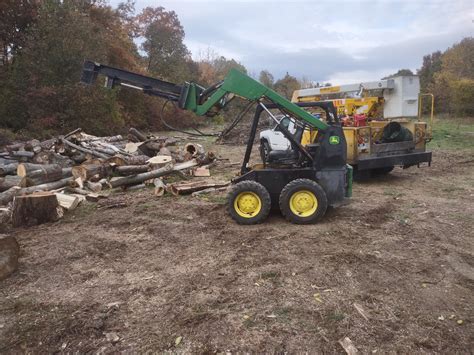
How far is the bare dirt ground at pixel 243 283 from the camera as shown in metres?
3.26

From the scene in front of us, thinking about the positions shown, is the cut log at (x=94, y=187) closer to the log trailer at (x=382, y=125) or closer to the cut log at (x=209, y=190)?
the cut log at (x=209, y=190)

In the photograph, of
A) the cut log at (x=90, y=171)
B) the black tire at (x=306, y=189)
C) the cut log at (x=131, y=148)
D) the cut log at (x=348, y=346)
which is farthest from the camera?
the cut log at (x=131, y=148)

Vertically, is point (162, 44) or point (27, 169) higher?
point (162, 44)

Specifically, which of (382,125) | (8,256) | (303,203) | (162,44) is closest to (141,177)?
(303,203)

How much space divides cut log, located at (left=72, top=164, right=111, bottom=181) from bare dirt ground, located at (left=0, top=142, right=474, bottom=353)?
260 cm

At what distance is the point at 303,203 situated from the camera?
20.6ft

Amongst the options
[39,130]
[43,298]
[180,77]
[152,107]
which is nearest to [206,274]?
[43,298]

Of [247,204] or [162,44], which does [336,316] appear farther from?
[162,44]

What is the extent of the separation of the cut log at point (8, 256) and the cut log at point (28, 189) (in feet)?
10.2

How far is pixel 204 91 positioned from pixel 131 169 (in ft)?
13.8

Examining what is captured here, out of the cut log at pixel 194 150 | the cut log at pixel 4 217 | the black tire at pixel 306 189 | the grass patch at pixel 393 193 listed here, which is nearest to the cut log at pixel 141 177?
the cut log at pixel 194 150

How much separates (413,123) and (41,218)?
8.59 m

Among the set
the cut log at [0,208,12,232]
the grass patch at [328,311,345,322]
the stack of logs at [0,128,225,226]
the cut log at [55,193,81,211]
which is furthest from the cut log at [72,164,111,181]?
the grass patch at [328,311,345,322]

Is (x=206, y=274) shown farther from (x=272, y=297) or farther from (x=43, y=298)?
(x=43, y=298)
